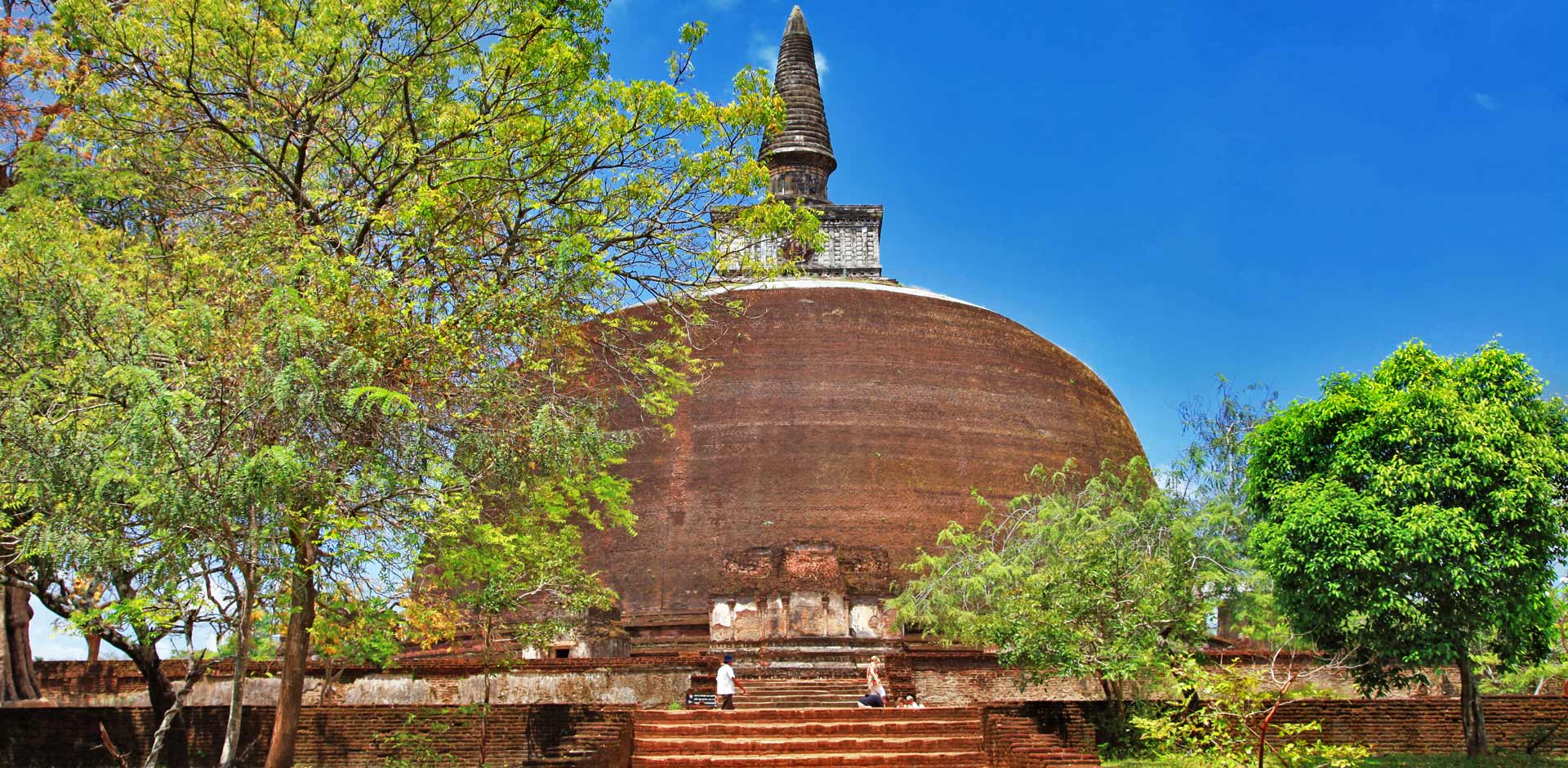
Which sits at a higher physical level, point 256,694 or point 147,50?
point 147,50

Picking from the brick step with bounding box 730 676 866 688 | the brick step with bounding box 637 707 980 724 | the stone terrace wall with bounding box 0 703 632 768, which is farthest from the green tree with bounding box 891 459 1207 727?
the stone terrace wall with bounding box 0 703 632 768

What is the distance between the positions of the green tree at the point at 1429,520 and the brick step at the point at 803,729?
3.44m

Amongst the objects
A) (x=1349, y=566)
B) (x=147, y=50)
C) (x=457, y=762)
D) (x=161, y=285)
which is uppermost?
(x=147, y=50)

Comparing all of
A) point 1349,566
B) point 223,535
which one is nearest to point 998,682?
point 1349,566

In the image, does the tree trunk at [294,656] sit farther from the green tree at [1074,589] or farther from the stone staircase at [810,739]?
the green tree at [1074,589]

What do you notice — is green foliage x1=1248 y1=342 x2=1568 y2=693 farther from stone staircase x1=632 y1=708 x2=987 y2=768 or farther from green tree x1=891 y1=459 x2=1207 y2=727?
stone staircase x1=632 y1=708 x2=987 y2=768

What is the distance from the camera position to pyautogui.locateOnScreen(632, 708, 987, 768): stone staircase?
9.85m

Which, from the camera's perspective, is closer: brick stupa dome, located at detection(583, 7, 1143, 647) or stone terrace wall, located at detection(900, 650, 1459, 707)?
stone terrace wall, located at detection(900, 650, 1459, 707)

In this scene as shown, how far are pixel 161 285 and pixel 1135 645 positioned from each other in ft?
29.1

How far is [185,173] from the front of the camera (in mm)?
9805

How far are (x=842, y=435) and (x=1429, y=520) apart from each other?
11.0 m

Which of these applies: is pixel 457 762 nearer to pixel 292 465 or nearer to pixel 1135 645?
pixel 292 465

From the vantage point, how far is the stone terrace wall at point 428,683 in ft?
47.6

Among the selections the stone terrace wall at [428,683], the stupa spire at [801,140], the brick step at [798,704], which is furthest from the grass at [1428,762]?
the stupa spire at [801,140]
